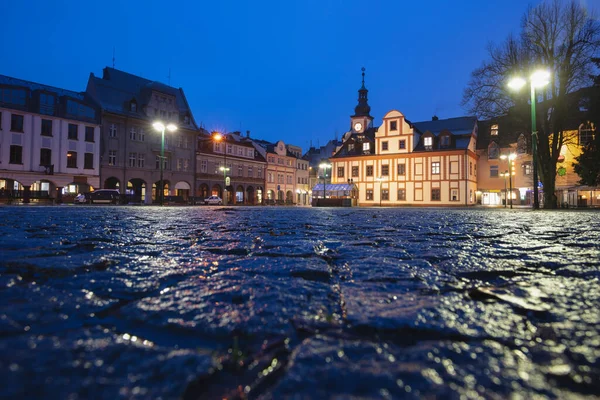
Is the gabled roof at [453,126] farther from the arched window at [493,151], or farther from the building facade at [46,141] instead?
the building facade at [46,141]

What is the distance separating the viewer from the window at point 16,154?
110 ft

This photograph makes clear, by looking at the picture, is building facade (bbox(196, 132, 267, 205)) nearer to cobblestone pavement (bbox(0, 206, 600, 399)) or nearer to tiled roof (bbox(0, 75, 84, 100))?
tiled roof (bbox(0, 75, 84, 100))

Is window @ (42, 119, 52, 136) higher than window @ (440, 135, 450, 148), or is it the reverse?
window @ (440, 135, 450, 148)

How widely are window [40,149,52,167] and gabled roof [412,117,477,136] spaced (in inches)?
1648

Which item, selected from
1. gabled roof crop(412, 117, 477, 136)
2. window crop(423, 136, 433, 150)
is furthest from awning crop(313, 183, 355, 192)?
gabled roof crop(412, 117, 477, 136)

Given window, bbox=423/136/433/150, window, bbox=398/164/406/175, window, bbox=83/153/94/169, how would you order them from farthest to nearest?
window, bbox=398/164/406/175, window, bbox=423/136/433/150, window, bbox=83/153/94/169

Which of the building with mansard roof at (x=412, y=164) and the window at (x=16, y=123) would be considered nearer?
the window at (x=16, y=123)

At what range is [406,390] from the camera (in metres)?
0.78

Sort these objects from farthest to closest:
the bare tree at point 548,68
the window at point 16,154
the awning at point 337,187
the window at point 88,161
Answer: the awning at point 337,187, the window at point 88,161, the window at point 16,154, the bare tree at point 548,68

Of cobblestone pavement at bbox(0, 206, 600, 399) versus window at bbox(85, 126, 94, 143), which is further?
window at bbox(85, 126, 94, 143)

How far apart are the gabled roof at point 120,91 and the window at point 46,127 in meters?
5.17

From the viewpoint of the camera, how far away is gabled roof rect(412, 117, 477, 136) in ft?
151

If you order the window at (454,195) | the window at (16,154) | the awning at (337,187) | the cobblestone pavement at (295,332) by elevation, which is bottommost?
the cobblestone pavement at (295,332)

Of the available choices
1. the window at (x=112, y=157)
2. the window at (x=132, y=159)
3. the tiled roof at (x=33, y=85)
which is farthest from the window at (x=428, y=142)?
the tiled roof at (x=33, y=85)
